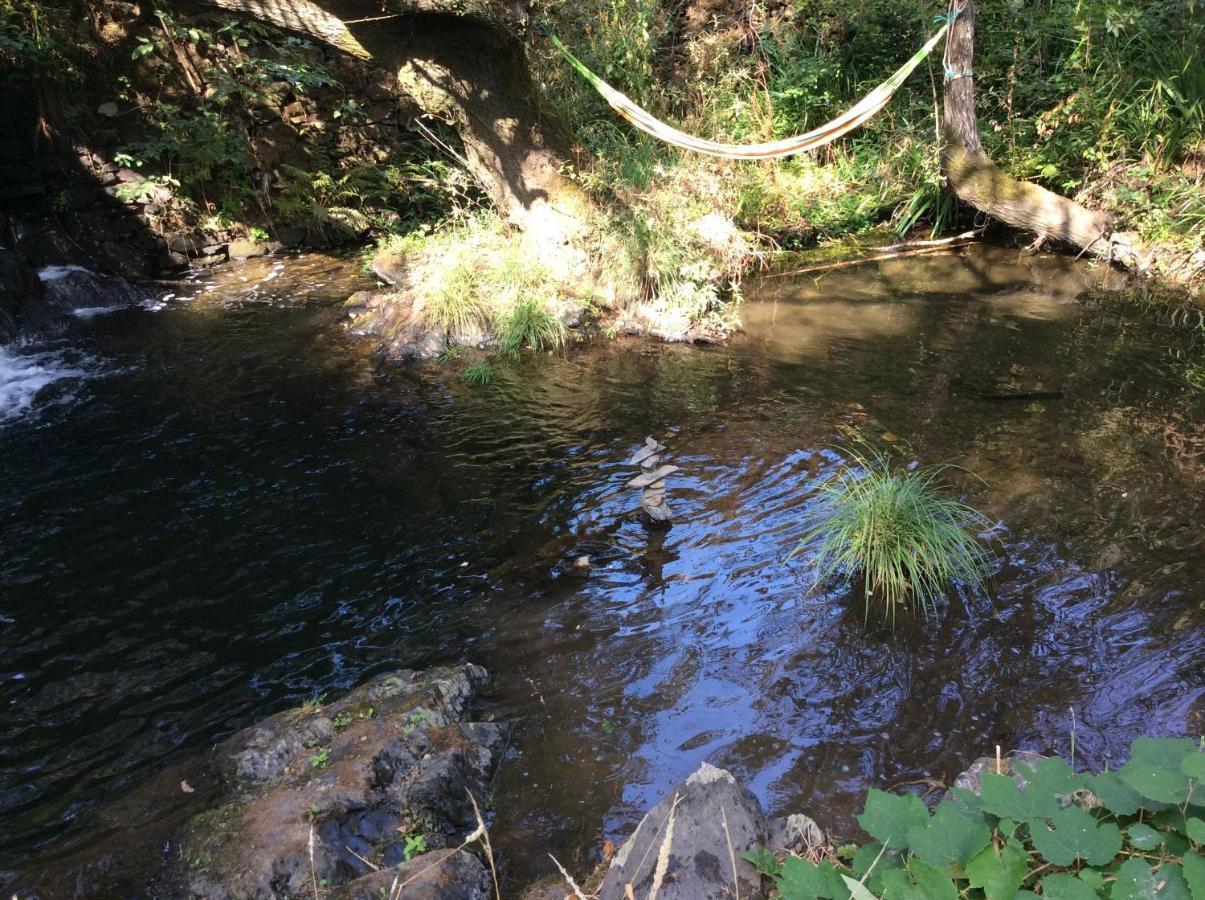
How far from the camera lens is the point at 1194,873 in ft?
4.66

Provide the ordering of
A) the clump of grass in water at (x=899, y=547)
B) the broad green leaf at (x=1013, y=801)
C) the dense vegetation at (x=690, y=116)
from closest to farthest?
the broad green leaf at (x=1013, y=801) < the clump of grass in water at (x=899, y=547) < the dense vegetation at (x=690, y=116)

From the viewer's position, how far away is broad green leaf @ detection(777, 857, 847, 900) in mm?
1587

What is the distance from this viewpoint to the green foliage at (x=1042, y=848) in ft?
4.85

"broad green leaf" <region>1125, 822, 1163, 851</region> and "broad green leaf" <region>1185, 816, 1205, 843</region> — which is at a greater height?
"broad green leaf" <region>1185, 816, 1205, 843</region>

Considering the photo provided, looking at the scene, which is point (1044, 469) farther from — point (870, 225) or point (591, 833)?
point (870, 225)

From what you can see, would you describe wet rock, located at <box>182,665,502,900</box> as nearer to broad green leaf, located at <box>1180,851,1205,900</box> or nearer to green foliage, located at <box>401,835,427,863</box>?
green foliage, located at <box>401,835,427,863</box>

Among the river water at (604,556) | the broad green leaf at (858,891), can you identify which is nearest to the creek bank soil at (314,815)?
the river water at (604,556)

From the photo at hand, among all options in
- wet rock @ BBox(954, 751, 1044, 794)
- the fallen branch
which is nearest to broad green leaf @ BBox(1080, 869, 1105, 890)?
wet rock @ BBox(954, 751, 1044, 794)

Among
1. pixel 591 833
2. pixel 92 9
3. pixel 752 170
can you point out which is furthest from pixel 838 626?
pixel 92 9

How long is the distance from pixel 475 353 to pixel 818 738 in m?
4.50

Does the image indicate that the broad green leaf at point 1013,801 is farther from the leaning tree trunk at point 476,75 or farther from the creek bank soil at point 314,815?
the leaning tree trunk at point 476,75

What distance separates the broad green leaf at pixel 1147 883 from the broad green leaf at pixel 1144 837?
0.09m

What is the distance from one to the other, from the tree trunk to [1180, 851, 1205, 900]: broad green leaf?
733cm

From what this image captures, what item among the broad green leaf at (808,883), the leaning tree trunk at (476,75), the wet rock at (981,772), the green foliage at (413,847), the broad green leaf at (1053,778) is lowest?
the green foliage at (413,847)
